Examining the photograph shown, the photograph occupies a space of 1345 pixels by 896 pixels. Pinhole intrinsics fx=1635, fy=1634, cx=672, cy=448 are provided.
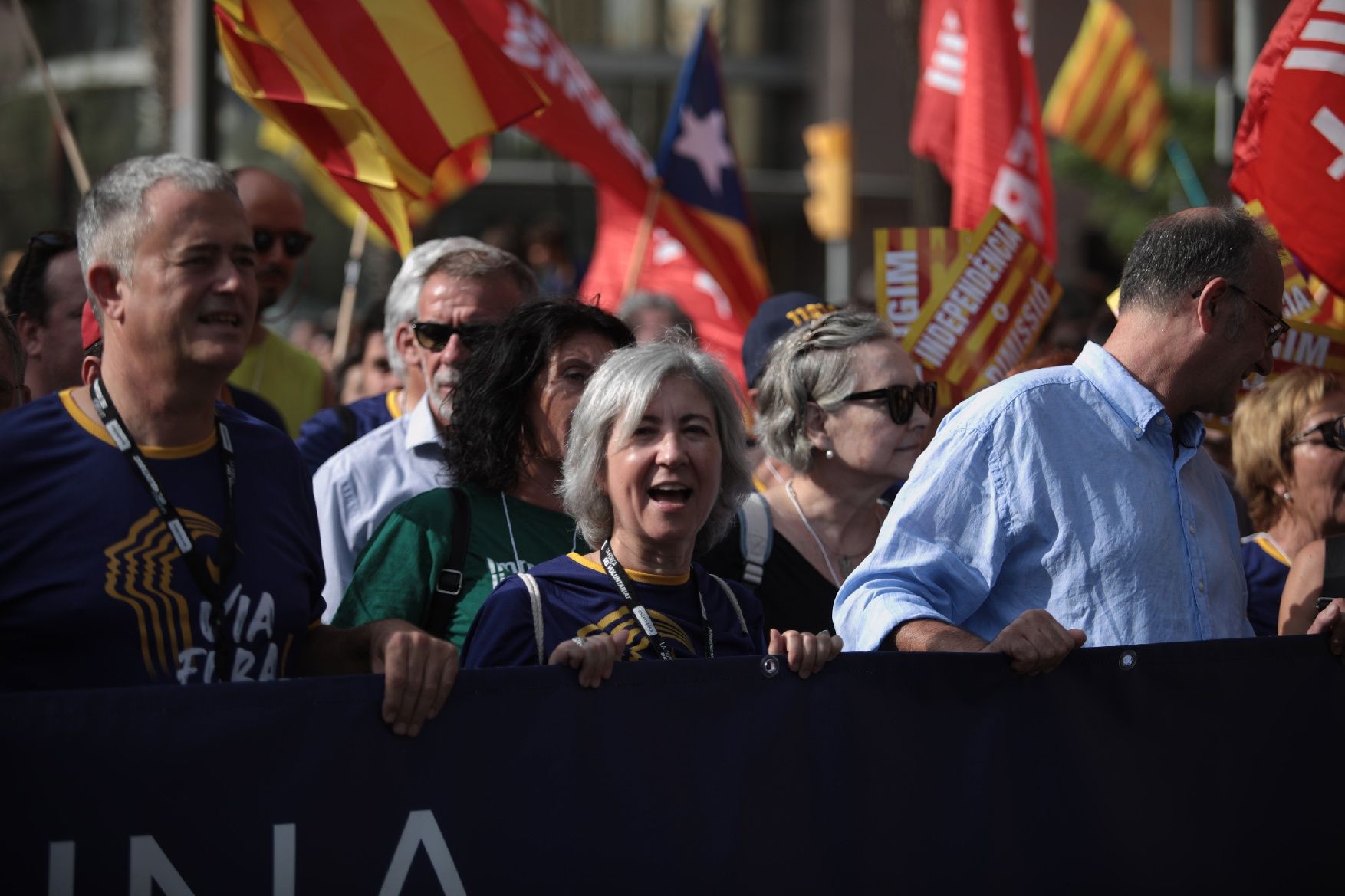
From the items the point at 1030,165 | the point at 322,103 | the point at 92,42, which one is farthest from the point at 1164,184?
the point at 92,42

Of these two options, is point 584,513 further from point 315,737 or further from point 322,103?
point 322,103

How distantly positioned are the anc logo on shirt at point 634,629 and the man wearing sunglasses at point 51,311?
181 centimetres

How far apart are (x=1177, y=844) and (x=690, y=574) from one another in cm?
112

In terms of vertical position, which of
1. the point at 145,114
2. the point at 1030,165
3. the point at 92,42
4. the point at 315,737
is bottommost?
the point at 315,737

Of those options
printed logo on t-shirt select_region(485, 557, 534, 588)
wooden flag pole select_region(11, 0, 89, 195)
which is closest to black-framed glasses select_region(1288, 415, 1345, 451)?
printed logo on t-shirt select_region(485, 557, 534, 588)

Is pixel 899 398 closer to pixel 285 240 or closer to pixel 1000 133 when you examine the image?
pixel 285 240

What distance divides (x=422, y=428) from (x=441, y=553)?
0.96 metres

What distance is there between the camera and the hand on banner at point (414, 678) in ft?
8.66

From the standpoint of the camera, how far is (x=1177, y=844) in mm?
3262

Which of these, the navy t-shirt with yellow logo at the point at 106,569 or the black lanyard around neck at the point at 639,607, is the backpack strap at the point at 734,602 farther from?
the navy t-shirt with yellow logo at the point at 106,569

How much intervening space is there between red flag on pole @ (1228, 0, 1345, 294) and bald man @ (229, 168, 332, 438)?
3.25 meters

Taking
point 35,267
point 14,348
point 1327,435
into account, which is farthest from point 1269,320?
point 35,267

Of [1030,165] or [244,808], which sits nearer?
[244,808]

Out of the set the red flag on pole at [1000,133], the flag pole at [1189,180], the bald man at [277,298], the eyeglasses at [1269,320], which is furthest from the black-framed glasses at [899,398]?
the flag pole at [1189,180]
